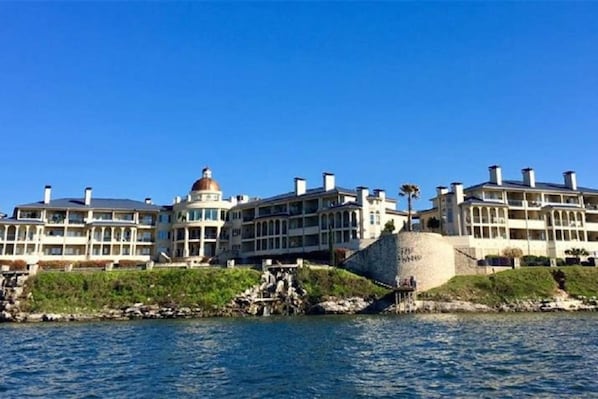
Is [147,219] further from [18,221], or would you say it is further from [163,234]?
[18,221]

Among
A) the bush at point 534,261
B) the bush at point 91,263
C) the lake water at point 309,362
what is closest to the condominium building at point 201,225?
the bush at point 91,263

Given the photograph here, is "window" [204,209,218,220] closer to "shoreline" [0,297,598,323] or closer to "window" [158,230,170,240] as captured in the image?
"window" [158,230,170,240]

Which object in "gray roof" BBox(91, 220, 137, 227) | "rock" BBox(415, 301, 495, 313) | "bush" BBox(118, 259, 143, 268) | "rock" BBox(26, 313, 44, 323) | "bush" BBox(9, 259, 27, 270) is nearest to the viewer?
"rock" BBox(26, 313, 44, 323)

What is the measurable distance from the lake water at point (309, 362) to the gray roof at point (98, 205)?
160 feet

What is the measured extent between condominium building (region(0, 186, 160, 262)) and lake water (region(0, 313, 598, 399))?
45.4 meters

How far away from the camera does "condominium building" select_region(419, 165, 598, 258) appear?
78312mm

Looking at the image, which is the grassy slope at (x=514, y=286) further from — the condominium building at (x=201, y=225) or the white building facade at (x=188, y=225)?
the condominium building at (x=201, y=225)

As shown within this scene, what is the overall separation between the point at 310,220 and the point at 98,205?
38892 millimetres

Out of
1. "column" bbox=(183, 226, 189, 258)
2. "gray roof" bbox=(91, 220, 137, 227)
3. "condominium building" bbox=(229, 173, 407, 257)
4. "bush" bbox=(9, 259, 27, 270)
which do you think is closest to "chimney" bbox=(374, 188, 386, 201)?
"condominium building" bbox=(229, 173, 407, 257)

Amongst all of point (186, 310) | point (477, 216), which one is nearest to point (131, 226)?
point (186, 310)

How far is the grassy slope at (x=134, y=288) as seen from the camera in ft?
200

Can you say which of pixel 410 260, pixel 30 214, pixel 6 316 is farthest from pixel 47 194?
pixel 410 260

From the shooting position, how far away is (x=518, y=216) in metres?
82.9

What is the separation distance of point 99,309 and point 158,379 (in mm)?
40498
